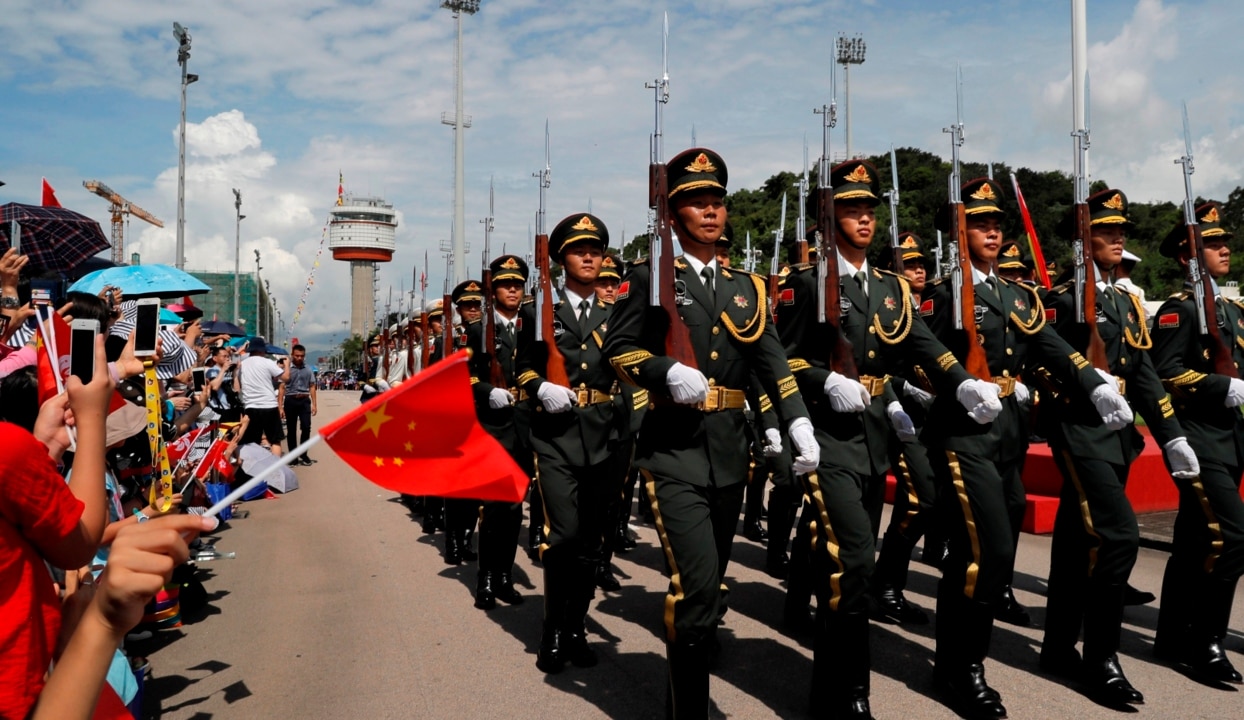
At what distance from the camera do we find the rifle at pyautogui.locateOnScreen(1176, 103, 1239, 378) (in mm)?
5414

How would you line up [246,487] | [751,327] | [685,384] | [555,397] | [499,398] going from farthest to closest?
[499,398]
[555,397]
[751,327]
[685,384]
[246,487]

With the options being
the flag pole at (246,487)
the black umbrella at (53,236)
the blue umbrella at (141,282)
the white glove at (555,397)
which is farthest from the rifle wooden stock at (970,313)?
the black umbrella at (53,236)

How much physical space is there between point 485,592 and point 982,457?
10.9ft

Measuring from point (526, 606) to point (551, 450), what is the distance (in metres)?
1.46

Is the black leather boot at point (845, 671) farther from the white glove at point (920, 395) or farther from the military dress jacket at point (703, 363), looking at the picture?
the white glove at point (920, 395)

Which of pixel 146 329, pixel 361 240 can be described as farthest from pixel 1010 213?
pixel 361 240

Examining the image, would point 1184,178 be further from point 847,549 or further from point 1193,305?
point 847,549

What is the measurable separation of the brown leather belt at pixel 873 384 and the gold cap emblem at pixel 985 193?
119cm

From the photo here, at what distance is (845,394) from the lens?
15.1 ft

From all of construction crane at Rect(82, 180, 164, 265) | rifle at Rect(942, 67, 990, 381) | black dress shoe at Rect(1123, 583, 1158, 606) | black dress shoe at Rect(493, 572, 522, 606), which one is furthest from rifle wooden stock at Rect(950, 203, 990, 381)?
construction crane at Rect(82, 180, 164, 265)

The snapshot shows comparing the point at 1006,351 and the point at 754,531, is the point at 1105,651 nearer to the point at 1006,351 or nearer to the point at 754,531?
the point at 1006,351

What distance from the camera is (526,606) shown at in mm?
6613

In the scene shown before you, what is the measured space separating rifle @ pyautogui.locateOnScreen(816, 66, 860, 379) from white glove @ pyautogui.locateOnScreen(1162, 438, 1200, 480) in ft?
5.43

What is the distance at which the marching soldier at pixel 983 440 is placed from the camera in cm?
455
